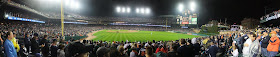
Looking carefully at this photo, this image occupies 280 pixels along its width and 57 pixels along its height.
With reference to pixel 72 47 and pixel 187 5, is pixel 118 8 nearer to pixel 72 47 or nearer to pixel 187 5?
pixel 187 5

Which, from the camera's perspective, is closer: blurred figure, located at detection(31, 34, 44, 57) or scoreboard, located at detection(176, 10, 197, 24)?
blurred figure, located at detection(31, 34, 44, 57)

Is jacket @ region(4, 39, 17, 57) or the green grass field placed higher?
jacket @ region(4, 39, 17, 57)

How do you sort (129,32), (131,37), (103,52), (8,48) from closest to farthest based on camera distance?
(103,52)
(8,48)
(131,37)
(129,32)

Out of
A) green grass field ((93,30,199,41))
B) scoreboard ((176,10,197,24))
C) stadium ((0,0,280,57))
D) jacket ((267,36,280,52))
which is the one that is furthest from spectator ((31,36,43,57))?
scoreboard ((176,10,197,24))

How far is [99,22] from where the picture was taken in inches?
2734

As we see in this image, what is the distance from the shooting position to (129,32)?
155ft

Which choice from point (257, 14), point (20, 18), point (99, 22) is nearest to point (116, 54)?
point (20, 18)

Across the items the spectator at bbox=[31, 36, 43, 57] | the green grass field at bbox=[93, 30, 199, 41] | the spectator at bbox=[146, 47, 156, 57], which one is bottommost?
the green grass field at bbox=[93, 30, 199, 41]

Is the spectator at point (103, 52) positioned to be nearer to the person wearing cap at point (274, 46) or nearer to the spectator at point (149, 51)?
the spectator at point (149, 51)

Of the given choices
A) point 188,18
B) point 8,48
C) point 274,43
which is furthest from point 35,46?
point 188,18

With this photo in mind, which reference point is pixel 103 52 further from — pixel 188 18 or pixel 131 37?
pixel 188 18

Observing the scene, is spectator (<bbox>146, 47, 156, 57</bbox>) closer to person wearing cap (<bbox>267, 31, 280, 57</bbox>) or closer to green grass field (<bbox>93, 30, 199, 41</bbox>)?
person wearing cap (<bbox>267, 31, 280, 57</bbox>)

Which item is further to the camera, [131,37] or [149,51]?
[131,37]

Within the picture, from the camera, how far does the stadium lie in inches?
169
